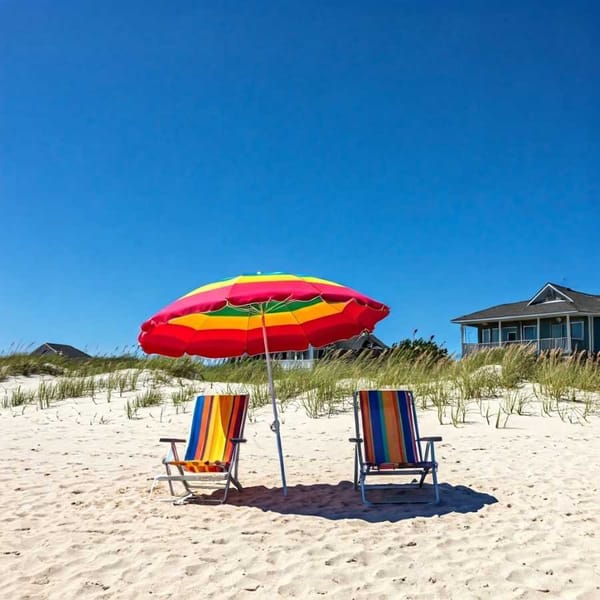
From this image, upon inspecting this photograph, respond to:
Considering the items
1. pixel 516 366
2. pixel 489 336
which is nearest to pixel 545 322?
pixel 489 336

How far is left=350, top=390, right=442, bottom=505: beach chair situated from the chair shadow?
0.47ft

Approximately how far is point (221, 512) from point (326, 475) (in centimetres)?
186

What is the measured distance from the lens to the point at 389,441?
6207mm

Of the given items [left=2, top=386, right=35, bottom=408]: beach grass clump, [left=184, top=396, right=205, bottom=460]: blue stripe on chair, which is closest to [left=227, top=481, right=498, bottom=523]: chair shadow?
[left=184, top=396, right=205, bottom=460]: blue stripe on chair

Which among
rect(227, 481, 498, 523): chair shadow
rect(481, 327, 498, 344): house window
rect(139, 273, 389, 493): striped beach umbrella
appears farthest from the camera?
rect(481, 327, 498, 344): house window

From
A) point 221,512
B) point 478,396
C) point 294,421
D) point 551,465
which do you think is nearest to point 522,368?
point 478,396

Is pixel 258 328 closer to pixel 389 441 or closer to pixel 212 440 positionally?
pixel 212 440

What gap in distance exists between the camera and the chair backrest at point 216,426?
6207 millimetres

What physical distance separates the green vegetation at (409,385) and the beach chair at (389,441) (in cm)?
364

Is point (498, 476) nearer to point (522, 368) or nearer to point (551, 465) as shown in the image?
point (551, 465)

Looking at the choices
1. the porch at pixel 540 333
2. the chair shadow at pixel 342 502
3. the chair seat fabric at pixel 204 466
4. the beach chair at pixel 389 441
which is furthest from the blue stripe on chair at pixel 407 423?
the porch at pixel 540 333

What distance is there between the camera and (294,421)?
10578mm

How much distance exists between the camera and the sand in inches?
148

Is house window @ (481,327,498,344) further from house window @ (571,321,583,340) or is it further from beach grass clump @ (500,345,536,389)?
beach grass clump @ (500,345,536,389)
